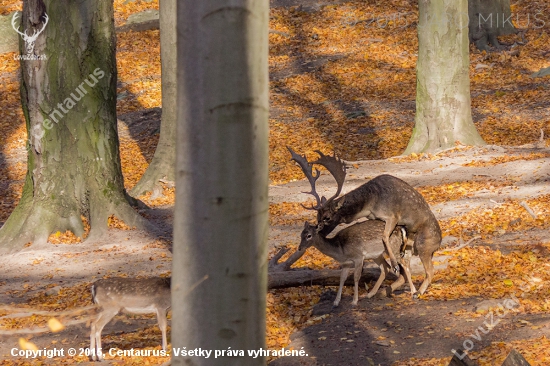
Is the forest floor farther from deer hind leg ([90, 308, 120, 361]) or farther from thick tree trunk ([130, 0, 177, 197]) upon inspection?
thick tree trunk ([130, 0, 177, 197])

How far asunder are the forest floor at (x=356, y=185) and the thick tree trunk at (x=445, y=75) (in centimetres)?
53

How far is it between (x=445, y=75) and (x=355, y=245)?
766 centimetres

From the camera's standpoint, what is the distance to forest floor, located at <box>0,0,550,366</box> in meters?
6.61

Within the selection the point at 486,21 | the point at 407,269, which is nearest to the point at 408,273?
the point at 407,269

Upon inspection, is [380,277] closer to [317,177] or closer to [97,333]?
[317,177]

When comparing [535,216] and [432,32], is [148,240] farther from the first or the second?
[432,32]

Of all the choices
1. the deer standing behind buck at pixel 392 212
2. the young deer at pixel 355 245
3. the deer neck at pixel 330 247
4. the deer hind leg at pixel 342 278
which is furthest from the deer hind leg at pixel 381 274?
the deer neck at pixel 330 247

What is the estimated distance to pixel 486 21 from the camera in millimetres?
21062

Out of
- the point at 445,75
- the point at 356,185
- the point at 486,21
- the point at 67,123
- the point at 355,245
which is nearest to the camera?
the point at 355,245

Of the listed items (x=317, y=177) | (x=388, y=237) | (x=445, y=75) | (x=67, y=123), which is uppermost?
(x=445, y=75)

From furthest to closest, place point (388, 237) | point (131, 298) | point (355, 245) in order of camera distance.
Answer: point (355, 245), point (388, 237), point (131, 298)

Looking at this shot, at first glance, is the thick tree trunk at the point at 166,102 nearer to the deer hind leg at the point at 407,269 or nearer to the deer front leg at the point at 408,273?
the deer hind leg at the point at 407,269

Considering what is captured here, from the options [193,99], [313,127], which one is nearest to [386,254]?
[193,99]

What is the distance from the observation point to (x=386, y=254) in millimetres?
7961
